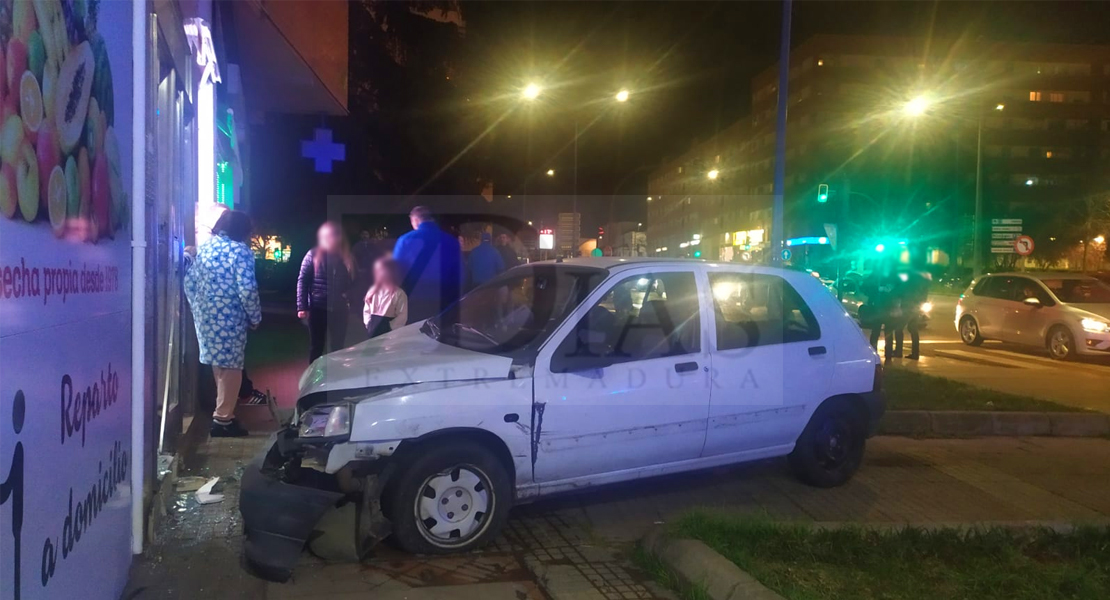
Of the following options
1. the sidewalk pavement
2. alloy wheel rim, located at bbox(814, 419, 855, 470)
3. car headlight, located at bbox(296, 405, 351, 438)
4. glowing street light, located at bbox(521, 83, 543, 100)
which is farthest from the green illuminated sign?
glowing street light, located at bbox(521, 83, 543, 100)

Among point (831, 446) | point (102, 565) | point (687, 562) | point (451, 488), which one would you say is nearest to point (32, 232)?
point (102, 565)

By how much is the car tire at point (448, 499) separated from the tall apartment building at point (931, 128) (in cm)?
4476

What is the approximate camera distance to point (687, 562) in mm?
4168

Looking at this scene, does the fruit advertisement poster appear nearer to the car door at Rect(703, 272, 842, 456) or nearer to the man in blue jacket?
the car door at Rect(703, 272, 842, 456)

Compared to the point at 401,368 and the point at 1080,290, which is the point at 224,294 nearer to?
the point at 401,368

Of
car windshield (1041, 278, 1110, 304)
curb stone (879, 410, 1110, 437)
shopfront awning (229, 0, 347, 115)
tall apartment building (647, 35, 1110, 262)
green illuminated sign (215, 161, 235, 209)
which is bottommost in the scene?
curb stone (879, 410, 1110, 437)

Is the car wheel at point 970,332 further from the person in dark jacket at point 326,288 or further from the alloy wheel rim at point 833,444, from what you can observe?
Result: the person in dark jacket at point 326,288

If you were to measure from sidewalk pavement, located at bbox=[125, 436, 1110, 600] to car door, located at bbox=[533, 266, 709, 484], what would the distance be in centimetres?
49

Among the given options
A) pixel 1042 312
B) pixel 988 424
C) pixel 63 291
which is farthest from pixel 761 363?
pixel 1042 312

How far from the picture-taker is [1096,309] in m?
13.7

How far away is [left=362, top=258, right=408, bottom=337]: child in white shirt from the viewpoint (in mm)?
7039

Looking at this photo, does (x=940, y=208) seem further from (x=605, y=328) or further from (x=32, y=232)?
(x=32, y=232)

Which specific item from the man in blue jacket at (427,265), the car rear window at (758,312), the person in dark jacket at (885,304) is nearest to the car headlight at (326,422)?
the car rear window at (758,312)

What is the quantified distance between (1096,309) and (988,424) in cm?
762
